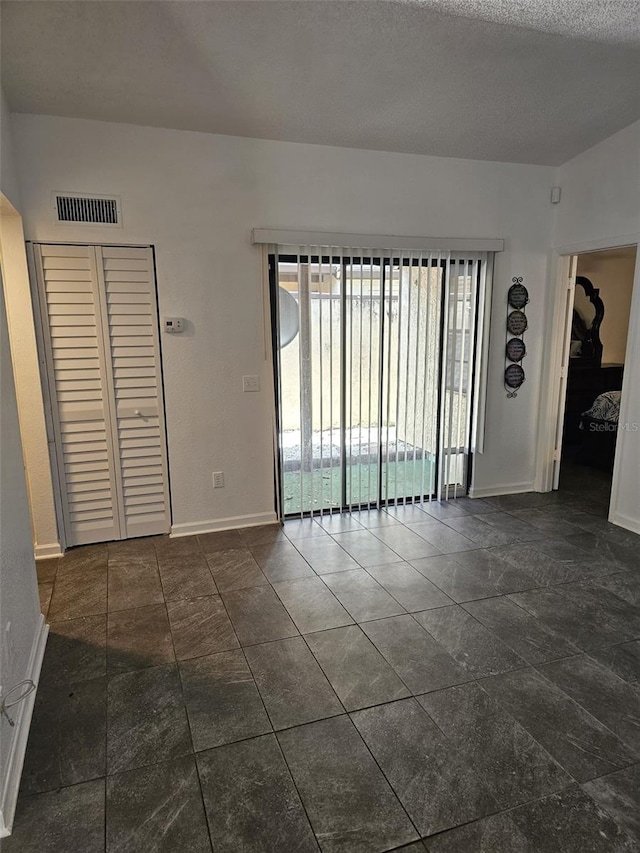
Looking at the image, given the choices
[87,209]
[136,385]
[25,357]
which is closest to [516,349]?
[136,385]

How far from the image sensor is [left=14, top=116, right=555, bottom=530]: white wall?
3207mm

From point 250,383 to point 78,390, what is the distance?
1.12 m

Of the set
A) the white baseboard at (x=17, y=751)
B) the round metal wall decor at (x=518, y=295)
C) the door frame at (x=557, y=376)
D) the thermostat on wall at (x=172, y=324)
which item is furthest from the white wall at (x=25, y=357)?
the door frame at (x=557, y=376)

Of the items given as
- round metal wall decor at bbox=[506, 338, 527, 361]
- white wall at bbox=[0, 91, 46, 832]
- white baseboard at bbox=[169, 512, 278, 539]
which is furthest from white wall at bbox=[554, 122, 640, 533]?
white wall at bbox=[0, 91, 46, 832]

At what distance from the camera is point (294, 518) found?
160 inches

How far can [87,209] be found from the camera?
3.23 meters

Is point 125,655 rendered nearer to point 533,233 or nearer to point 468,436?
point 468,436

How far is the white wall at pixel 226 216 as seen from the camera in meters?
3.21

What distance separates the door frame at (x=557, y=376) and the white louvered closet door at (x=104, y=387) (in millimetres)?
3192

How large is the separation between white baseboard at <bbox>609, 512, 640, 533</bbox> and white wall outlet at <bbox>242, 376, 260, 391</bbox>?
9.24 feet

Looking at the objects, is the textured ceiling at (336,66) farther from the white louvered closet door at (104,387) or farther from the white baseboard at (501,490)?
the white baseboard at (501,490)

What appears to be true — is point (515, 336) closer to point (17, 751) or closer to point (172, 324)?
point (172, 324)

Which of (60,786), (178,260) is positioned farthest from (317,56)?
(60,786)

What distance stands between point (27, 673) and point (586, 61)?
13.2 ft
